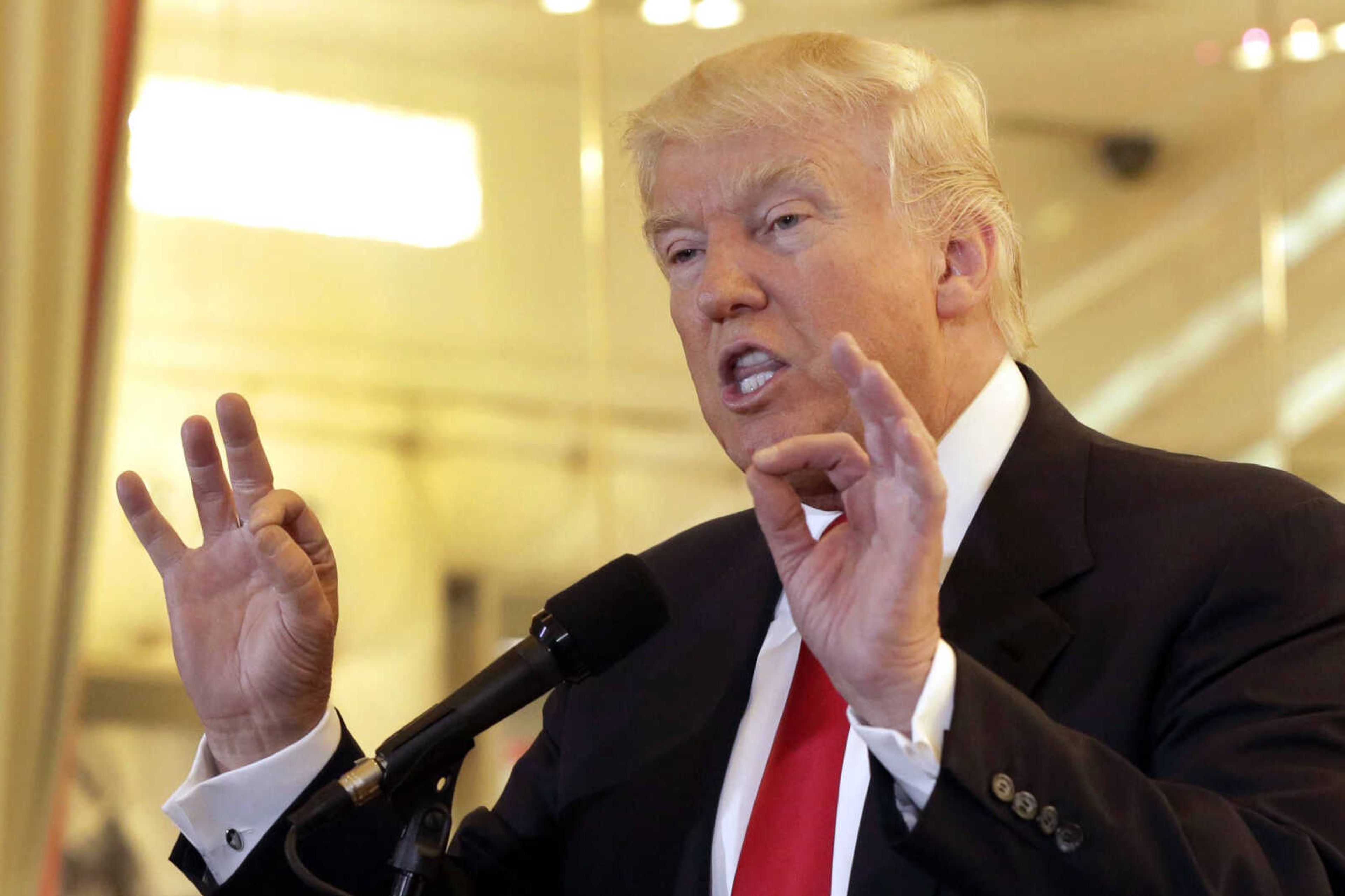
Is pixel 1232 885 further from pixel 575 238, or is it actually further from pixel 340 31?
pixel 340 31

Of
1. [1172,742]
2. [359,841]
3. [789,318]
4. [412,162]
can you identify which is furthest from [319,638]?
[412,162]

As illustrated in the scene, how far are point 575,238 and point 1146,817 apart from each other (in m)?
2.85

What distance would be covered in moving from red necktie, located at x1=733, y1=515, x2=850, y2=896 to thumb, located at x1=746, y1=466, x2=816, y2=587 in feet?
1.08

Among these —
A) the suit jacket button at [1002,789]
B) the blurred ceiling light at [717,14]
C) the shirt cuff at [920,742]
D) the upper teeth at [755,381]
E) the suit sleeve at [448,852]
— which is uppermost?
the blurred ceiling light at [717,14]

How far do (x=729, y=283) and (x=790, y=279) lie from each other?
0.07m

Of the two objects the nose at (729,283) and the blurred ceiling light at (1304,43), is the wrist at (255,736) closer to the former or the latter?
the nose at (729,283)

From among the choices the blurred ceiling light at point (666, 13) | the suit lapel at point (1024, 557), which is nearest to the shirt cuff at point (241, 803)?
the suit lapel at point (1024, 557)

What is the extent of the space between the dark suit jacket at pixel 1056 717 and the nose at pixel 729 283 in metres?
0.34

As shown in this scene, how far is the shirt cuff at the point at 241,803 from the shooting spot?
5.41 feet

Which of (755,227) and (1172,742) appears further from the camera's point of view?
(755,227)

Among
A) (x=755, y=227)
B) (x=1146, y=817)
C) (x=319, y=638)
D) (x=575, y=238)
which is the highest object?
(x=575, y=238)

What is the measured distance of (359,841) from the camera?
1.71 metres

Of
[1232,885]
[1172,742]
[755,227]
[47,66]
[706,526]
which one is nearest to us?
[1232,885]

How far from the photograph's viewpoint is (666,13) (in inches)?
156
